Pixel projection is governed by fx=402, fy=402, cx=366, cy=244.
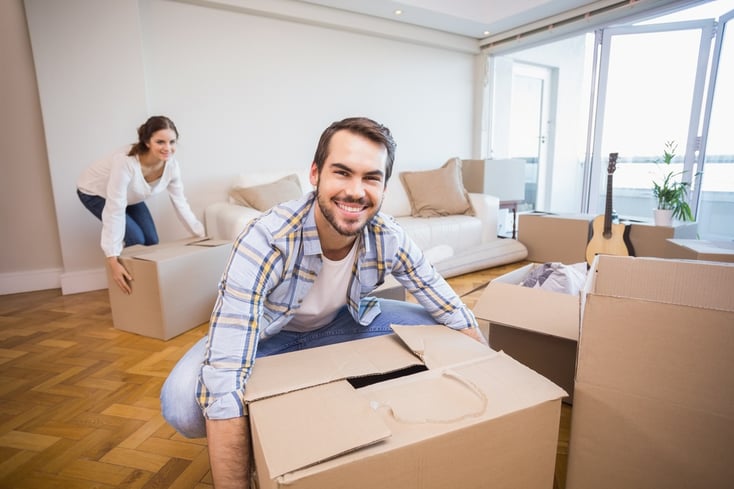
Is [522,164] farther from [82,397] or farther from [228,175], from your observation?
[82,397]

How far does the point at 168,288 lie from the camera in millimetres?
1819

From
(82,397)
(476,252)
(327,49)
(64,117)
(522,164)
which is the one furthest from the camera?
(522,164)

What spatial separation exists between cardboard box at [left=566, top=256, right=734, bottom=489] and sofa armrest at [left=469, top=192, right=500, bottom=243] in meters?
2.48

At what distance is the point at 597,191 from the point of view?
4.20 metres

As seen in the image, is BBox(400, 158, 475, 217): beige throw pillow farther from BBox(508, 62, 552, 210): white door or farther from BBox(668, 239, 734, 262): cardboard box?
BBox(508, 62, 552, 210): white door

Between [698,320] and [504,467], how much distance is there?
0.38 meters

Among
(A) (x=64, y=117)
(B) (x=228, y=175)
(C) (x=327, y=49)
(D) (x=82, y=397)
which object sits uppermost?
(C) (x=327, y=49)

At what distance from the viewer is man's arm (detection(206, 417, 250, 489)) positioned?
0.67 m

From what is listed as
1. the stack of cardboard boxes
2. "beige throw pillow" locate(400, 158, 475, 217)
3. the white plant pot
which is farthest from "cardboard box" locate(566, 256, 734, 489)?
"beige throw pillow" locate(400, 158, 475, 217)

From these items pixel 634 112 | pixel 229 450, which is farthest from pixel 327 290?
pixel 634 112

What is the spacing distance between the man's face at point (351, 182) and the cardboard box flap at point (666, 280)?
1.58ft

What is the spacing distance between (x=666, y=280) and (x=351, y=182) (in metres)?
0.75

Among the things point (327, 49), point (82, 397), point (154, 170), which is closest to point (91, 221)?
point (154, 170)

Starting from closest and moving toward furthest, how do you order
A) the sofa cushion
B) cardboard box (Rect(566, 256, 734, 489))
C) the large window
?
cardboard box (Rect(566, 256, 734, 489)) → the sofa cushion → the large window
